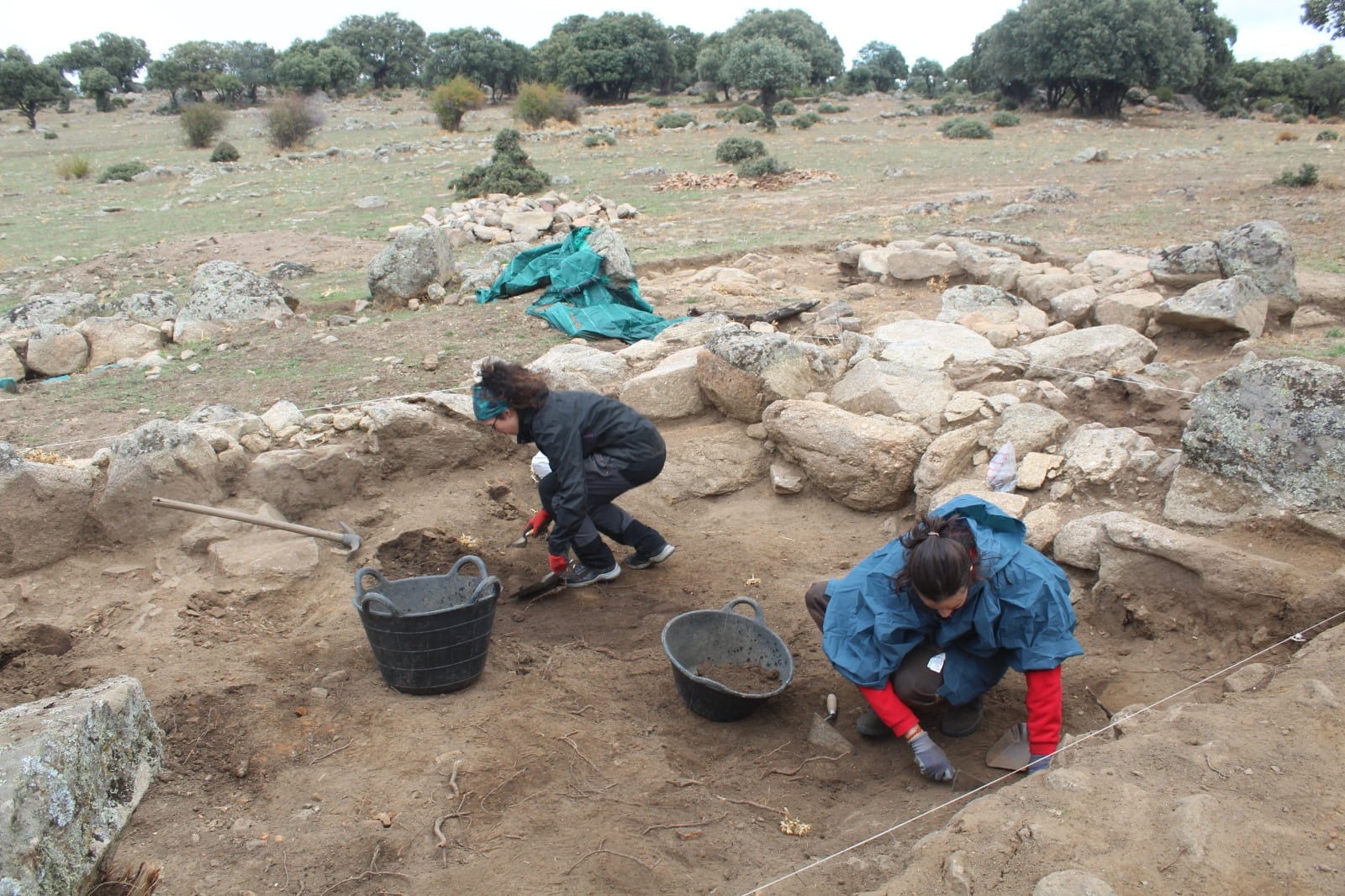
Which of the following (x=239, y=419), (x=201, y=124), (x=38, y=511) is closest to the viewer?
(x=38, y=511)

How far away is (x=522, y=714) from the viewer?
3.54 m

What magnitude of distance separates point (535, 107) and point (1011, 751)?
2858cm

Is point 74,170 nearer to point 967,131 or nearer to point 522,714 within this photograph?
point 967,131

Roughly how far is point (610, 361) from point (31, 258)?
10603 millimetres

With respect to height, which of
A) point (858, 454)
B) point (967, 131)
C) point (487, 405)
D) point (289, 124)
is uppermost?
point (289, 124)

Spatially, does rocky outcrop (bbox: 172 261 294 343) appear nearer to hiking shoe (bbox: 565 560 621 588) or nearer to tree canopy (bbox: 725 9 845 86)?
hiking shoe (bbox: 565 560 621 588)

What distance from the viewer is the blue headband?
4.01 m

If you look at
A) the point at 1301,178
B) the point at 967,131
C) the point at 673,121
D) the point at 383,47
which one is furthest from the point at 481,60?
the point at 1301,178

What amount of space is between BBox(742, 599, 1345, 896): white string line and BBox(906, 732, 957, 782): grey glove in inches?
4.0

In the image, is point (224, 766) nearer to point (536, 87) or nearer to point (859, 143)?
point (859, 143)

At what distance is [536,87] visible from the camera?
30.2m

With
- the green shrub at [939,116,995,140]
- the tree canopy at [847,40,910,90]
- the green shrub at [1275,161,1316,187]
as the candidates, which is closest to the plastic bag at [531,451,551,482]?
the green shrub at [1275,161,1316,187]

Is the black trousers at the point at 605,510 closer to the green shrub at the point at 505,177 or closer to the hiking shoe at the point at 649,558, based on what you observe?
the hiking shoe at the point at 649,558

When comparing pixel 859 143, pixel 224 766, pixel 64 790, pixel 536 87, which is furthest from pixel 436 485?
pixel 536 87
